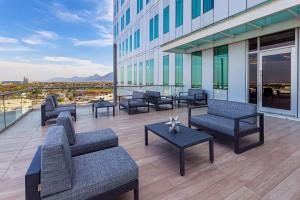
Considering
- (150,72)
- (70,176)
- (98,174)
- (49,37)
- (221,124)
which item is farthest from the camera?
(49,37)

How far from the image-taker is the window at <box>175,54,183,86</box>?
34.5ft

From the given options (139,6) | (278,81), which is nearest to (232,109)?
(278,81)

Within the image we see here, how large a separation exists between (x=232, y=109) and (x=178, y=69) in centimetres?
717

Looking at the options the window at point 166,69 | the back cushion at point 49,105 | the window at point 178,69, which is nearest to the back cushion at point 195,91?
the window at point 178,69

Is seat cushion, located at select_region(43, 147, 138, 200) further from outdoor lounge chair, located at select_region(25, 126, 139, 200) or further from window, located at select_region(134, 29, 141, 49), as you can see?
window, located at select_region(134, 29, 141, 49)

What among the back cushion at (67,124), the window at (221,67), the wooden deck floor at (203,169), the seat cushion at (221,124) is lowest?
the wooden deck floor at (203,169)

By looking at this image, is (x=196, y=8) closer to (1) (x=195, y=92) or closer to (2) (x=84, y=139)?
(1) (x=195, y=92)

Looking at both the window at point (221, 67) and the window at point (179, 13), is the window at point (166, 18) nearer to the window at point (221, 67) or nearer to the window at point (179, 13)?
the window at point (179, 13)

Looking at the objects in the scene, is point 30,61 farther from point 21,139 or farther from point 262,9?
point 262,9

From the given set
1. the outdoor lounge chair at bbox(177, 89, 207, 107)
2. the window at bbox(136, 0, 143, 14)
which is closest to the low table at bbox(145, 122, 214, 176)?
the outdoor lounge chair at bbox(177, 89, 207, 107)

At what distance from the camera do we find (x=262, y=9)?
4523mm

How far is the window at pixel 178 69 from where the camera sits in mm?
10523

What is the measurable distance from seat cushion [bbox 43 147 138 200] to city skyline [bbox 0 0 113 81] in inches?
455

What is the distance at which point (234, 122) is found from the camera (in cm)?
318
